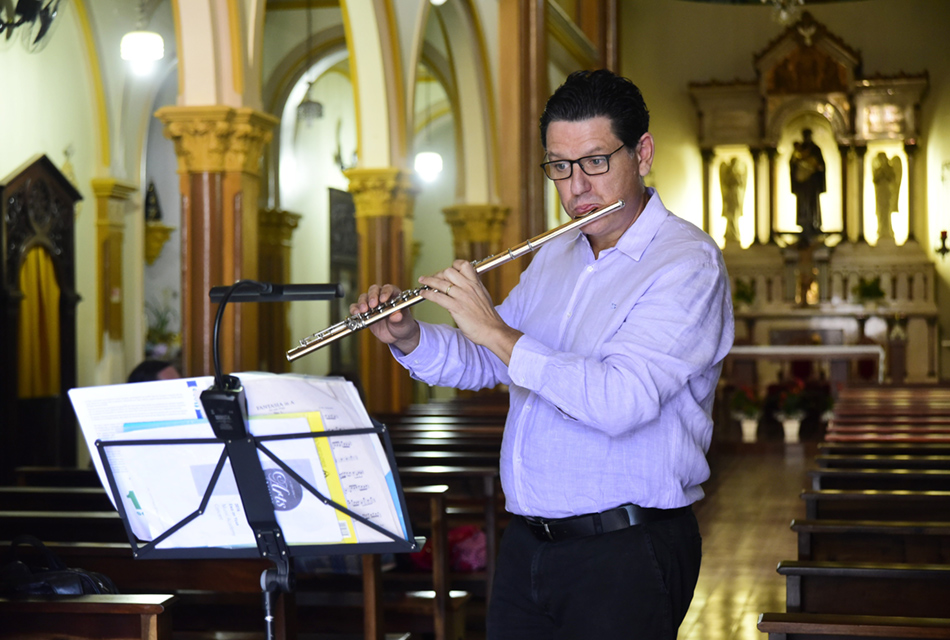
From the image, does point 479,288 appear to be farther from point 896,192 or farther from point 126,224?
point 896,192

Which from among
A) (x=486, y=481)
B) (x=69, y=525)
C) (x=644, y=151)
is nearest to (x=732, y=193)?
(x=486, y=481)

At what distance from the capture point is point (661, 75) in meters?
18.7

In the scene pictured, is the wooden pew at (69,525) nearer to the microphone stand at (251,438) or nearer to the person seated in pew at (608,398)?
the microphone stand at (251,438)

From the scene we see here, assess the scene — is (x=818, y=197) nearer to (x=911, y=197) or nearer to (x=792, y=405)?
(x=911, y=197)

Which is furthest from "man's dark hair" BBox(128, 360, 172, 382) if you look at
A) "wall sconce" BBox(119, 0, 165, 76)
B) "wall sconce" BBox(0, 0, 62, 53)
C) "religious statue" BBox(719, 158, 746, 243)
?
"religious statue" BBox(719, 158, 746, 243)

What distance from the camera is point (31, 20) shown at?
29.4ft

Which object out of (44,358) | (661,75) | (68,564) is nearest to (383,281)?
(44,358)

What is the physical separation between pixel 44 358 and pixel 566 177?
7.61 m

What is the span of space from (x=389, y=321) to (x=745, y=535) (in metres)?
5.29

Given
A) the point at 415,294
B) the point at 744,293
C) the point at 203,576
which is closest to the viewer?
the point at 415,294

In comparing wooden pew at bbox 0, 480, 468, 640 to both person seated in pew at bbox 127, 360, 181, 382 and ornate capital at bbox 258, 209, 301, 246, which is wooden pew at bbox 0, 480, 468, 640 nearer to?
person seated in pew at bbox 127, 360, 181, 382

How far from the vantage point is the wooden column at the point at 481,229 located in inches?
456

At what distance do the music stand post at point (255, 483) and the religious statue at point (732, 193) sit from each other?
16527 millimetres

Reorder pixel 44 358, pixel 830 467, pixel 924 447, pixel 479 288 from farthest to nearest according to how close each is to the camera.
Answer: pixel 44 358 < pixel 924 447 < pixel 830 467 < pixel 479 288
